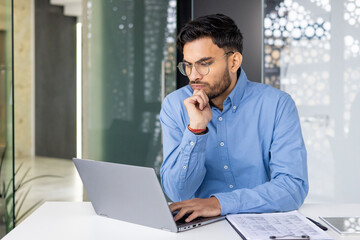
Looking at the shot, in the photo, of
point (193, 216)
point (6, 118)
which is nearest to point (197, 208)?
point (193, 216)

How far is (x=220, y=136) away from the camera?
1.96 metres

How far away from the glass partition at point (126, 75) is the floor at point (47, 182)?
71cm

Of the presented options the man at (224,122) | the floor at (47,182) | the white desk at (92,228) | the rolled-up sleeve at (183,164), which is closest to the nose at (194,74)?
the man at (224,122)

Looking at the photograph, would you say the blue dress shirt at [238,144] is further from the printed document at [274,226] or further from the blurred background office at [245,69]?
the blurred background office at [245,69]

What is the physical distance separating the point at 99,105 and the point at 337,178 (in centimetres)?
192

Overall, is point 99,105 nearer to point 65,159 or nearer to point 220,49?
point 220,49

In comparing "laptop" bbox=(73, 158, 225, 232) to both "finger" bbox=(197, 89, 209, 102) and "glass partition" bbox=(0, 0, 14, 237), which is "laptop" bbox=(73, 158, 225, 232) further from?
"glass partition" bbox=(0, 0, 14, 237)

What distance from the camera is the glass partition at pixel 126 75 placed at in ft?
12.0

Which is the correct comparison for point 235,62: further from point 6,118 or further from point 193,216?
point 6,118

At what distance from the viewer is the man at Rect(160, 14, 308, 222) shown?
1.83m

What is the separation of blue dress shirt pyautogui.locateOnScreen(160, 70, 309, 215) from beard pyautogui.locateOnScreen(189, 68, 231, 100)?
0.04 meters

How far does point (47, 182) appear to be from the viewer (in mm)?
5953

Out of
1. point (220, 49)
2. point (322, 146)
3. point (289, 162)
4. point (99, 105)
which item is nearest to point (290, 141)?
point (289, 162)

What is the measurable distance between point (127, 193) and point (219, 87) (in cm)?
74
